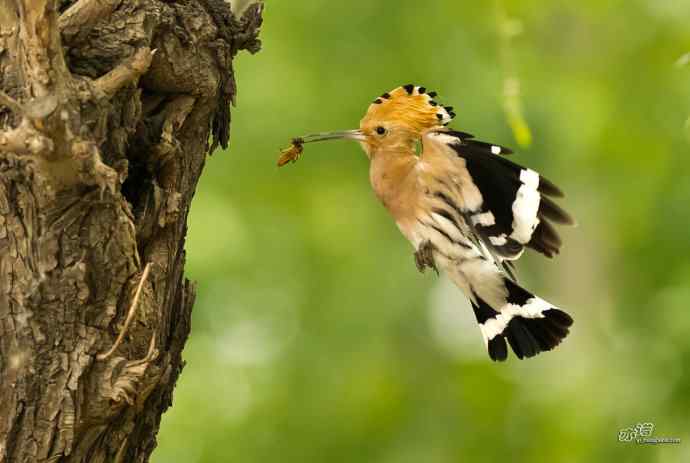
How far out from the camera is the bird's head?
3.58 metres

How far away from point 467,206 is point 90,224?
1.40 metres

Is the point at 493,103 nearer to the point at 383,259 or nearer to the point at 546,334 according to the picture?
the point at 383,259

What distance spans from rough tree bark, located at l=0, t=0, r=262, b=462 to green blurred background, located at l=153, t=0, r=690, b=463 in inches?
162

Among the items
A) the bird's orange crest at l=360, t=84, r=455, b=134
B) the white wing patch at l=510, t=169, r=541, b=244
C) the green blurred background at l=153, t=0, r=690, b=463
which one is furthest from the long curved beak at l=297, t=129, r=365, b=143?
the green blurred background at l=153, t=0, r=690, b=463

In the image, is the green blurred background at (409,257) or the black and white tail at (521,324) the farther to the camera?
the green blurred background at (409,257)

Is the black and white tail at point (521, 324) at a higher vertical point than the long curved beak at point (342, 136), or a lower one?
lower

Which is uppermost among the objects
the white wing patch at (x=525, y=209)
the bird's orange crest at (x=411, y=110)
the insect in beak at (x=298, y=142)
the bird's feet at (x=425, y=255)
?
the bird's orange crest at (x=411, y=110)

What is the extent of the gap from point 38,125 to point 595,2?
515 cm

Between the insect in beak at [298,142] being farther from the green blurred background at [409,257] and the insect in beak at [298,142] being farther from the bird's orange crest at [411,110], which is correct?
the green blurred background at [409,257]

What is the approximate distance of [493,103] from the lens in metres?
8.29

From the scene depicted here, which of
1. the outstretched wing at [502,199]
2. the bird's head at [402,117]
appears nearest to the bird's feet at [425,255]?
the outstretched wing at [502,199]

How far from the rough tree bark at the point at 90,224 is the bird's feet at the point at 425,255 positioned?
3.27ft

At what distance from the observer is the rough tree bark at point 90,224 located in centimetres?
257

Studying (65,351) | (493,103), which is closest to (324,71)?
(493,103)
